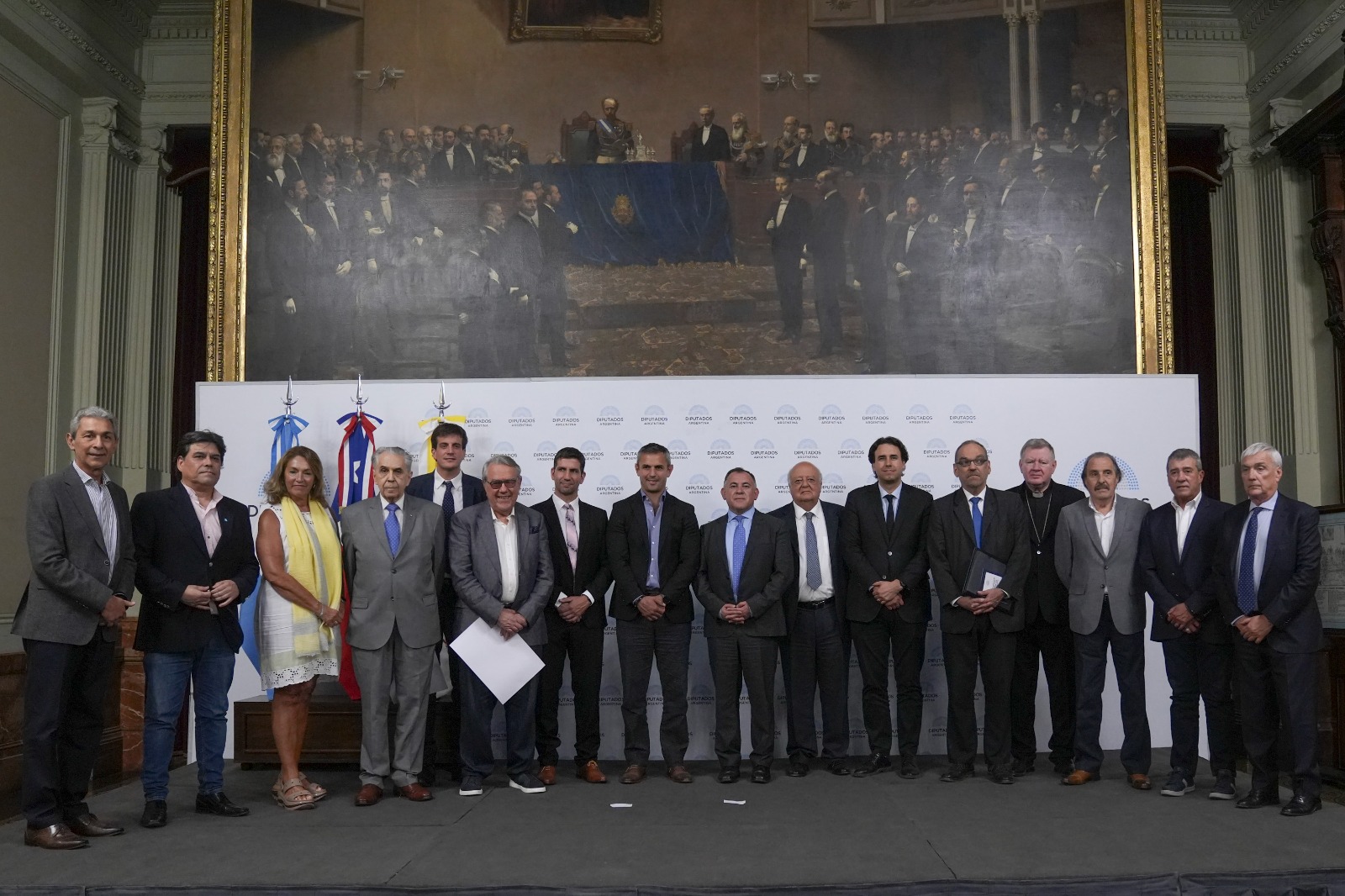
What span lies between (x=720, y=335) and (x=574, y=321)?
3.38ft

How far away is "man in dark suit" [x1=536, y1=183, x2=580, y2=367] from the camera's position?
8156 mm

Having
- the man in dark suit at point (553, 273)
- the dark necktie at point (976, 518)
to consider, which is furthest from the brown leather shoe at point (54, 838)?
the man in dark suit at point (553, 273)

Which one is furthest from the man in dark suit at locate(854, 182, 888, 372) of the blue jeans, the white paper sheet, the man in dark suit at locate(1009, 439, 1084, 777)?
the blue jeans

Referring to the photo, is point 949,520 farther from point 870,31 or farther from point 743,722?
point 870,31

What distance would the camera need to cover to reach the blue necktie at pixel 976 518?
5758mm

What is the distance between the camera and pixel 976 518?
5797 millimetres

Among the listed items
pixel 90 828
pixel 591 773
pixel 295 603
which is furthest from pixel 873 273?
pixel 90 828

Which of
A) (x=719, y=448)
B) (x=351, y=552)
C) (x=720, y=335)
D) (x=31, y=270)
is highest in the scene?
(x=31, y=270)

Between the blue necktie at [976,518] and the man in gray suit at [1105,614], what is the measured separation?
1.34 ft

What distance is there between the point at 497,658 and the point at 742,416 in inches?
90.3

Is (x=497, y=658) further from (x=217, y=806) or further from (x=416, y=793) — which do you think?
(x=217, y=806)

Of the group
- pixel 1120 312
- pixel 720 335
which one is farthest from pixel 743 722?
pixel 1120 312

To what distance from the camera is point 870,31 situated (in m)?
8.41

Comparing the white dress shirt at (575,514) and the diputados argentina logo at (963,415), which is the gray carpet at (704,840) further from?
the diputados argentina logo at (963,415)
